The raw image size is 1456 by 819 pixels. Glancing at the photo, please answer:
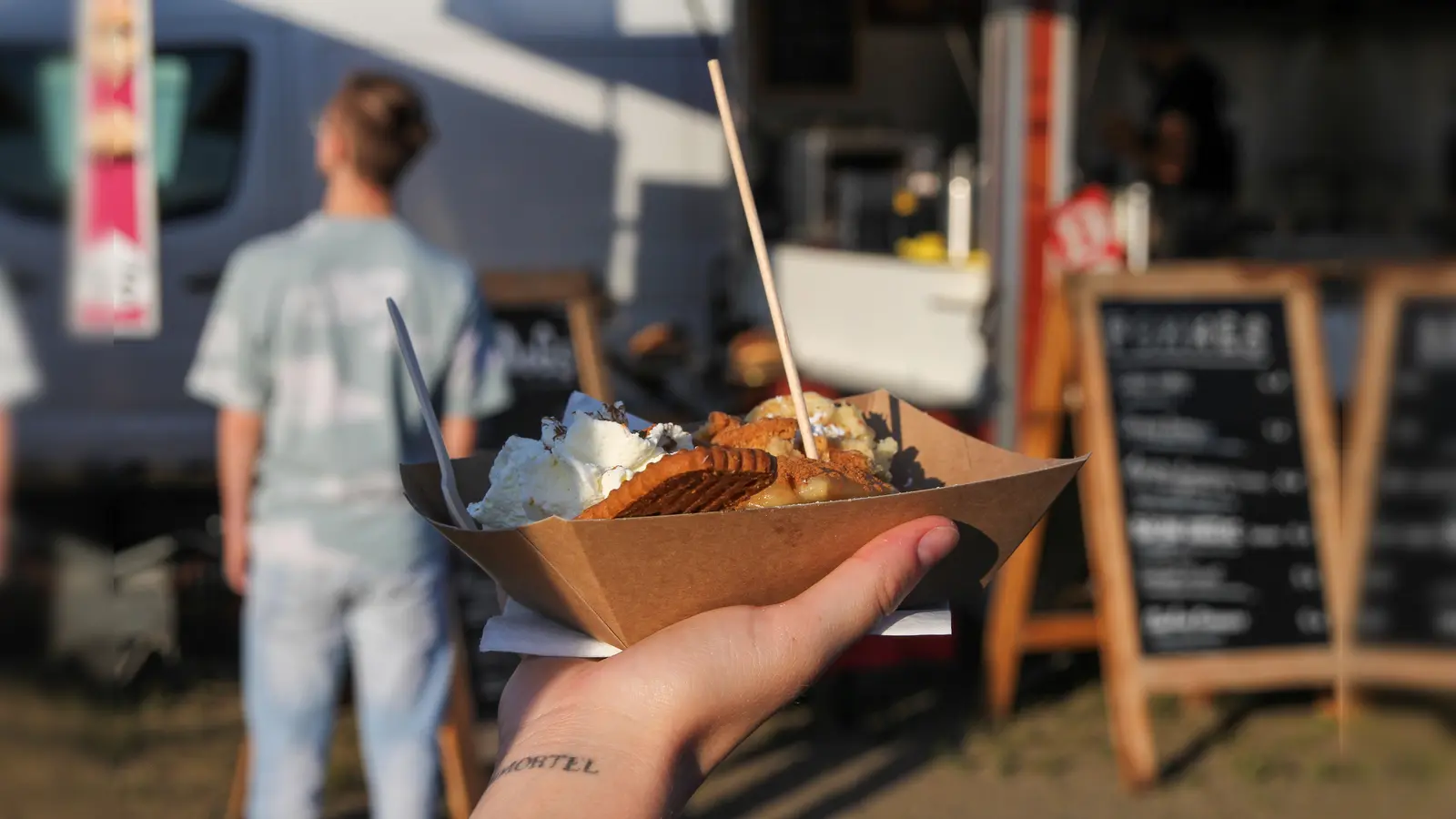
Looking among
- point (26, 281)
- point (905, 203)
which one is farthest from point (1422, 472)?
point (26, 281)

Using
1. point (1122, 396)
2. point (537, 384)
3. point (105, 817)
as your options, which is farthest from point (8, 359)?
point (1122, 396)

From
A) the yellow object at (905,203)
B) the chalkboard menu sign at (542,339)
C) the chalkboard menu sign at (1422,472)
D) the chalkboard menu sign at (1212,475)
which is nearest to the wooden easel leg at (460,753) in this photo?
the chalkboard menu sign at (542,339)

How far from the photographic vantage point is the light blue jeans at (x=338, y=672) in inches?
131

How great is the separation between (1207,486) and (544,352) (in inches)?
83.9

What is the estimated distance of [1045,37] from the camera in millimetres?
5500

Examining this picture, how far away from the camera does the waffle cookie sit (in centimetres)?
137

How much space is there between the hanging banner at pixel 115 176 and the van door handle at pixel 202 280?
1.72 meters

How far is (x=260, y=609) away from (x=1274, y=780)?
3313 millimetres

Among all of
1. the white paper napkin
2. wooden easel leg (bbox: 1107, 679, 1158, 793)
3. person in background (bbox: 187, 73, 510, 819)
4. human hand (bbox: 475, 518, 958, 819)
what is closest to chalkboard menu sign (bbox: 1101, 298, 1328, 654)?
wooden easel leg (bbox: 1107, 679, 1158, 793)

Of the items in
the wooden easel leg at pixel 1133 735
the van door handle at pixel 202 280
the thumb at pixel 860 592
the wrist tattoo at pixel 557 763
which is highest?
Result: the van door handle at pixel 202 280

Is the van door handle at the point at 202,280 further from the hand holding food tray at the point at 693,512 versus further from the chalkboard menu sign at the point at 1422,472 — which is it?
the hand holding food tray at the point at 693,512

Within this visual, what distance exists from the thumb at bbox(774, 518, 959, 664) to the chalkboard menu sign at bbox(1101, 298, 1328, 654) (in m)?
3.57

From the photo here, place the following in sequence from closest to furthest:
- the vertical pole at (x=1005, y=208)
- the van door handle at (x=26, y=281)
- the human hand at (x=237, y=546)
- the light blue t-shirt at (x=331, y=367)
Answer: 1. the light blue t-shirt at (x=331, y=367)
2. the human hand at (x=237, y=546)
3. the vertical pole at (x=1005, y=208)
4. the van door handle at (x=26, y=281)

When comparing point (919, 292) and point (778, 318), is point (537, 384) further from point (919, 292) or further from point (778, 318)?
point (778, 318)
